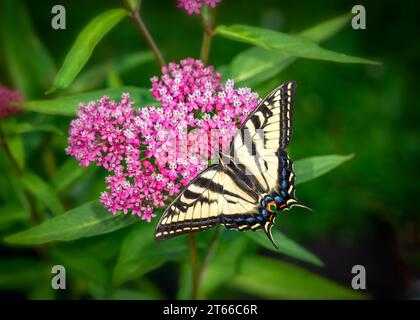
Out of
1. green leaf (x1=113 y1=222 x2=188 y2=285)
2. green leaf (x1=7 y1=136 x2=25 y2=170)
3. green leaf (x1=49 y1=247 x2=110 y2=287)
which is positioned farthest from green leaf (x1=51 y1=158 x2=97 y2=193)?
green leaf (x1=113 y1=222 x2=188 y2=285)

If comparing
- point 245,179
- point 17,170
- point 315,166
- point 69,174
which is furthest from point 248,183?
point 17,170

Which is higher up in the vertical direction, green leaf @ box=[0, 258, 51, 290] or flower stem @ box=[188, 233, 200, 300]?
green leaf @ box=[0, 258, 51, 290]

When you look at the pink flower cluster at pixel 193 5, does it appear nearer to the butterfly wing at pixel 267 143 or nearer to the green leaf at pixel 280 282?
the butterfly wing at pixel 267 143

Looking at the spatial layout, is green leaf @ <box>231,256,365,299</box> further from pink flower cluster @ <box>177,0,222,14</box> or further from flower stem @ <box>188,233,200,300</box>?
pink flower cluster @ <box>177,0,222,14</box>

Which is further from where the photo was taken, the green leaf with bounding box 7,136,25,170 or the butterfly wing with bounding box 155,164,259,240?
the green leaf with bounding box 7,136,25,170

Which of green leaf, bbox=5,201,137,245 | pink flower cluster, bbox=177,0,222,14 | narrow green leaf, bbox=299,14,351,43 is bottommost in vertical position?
green leaf, bbox=5,201,137,245

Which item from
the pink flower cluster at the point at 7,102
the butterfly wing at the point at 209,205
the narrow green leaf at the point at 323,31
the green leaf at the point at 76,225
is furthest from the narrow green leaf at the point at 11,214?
the narrow green leaf at the point at 323,31
